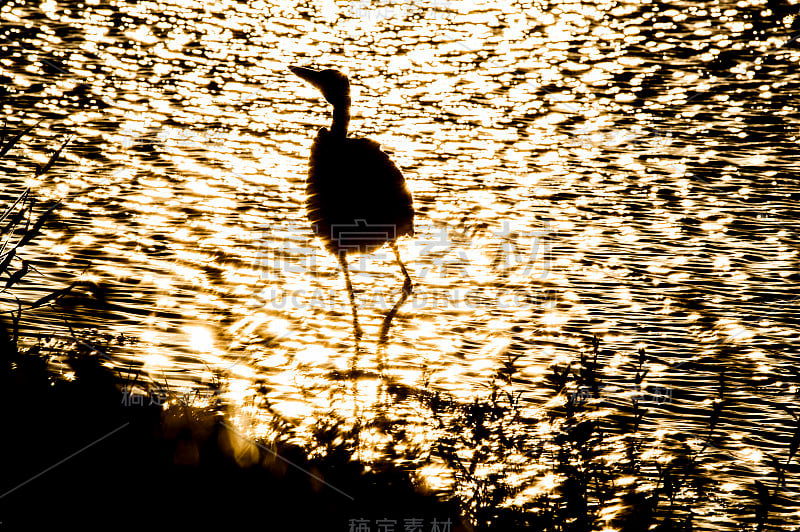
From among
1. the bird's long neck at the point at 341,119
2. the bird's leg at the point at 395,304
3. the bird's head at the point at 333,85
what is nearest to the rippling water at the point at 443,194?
the bird's leg at the point at 395,304

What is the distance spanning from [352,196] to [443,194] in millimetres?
3049

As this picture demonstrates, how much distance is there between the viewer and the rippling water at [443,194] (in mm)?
7449

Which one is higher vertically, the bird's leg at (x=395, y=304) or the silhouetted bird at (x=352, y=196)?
the silhouetted bird at (x=352, y=196)

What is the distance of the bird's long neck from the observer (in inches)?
347

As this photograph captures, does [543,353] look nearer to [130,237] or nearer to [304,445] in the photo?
[304,445]

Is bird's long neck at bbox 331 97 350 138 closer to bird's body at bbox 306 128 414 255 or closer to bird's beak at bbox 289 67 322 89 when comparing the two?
bird's body at bbox 306 128 414 255

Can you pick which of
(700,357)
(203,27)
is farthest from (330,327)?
(203,27)

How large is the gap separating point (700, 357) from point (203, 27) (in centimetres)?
1371

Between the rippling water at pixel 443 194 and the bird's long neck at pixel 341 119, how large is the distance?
1.33 metres

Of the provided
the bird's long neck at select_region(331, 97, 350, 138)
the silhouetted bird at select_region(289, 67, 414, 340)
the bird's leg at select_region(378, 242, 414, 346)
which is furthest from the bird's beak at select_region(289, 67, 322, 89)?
the bird's leg at select_region(378, 242, 414, 346)

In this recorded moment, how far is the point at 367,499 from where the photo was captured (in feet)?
16.8

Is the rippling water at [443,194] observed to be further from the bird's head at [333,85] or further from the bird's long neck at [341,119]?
the bird's head at [333,85]

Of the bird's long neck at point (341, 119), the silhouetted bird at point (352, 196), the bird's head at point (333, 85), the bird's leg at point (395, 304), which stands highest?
the bird's head at point (333, 85)

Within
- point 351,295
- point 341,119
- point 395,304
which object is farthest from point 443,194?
point 351,295
